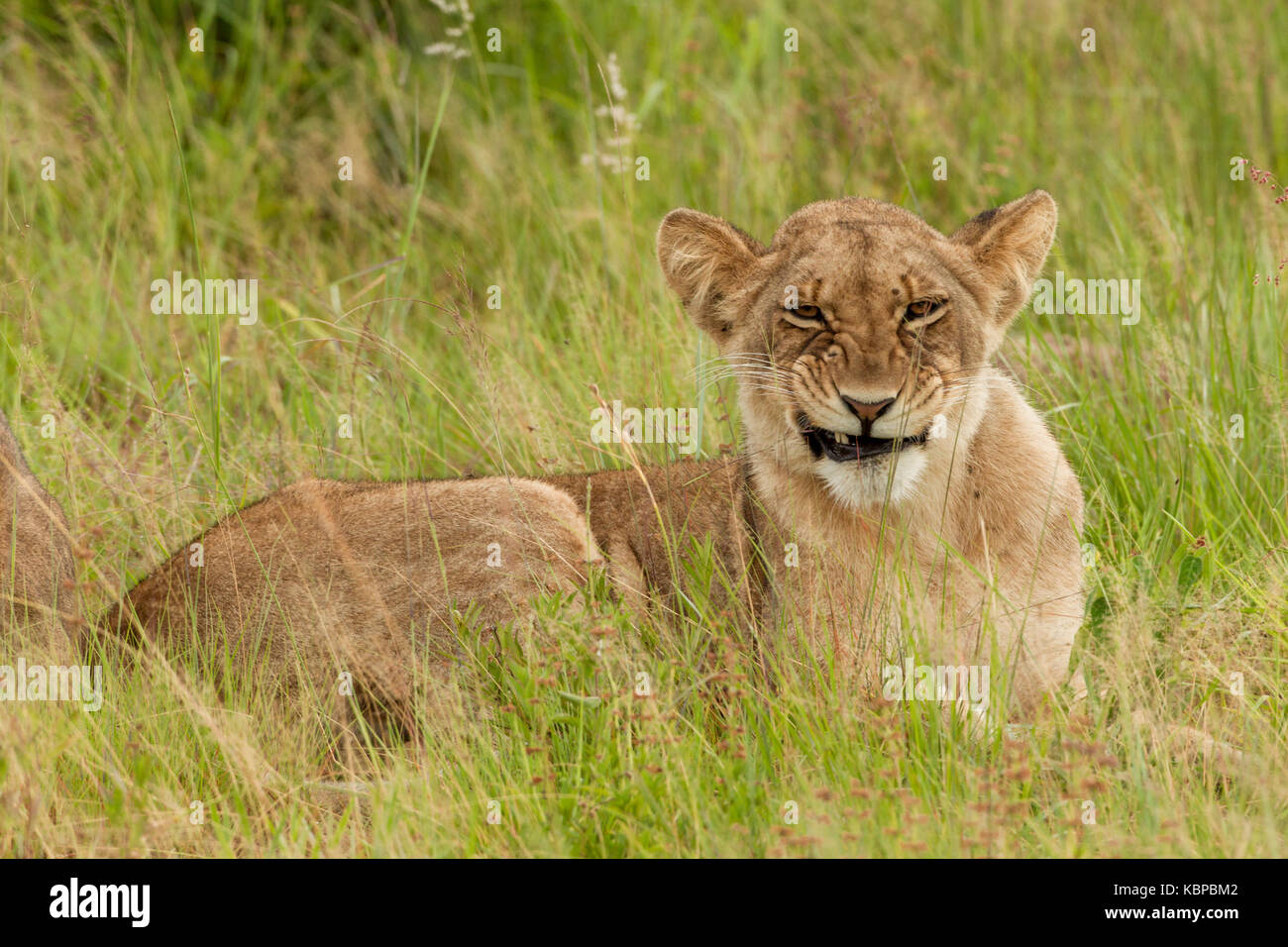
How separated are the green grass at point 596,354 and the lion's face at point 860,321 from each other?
59cm

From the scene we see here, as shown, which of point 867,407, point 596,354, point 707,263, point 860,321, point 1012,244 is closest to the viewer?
point 867,407

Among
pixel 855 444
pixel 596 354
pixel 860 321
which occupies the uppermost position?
pixel 596 354

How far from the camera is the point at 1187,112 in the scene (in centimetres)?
814

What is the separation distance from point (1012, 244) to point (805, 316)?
694 millimetres

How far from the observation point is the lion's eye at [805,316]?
13.7 ft

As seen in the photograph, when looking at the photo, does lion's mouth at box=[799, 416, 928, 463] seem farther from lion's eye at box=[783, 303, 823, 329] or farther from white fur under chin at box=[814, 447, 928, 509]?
lion's eye at box=[783, 303, 823, 329]

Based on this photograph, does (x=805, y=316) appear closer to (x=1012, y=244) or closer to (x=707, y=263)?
(x=707, y=263)

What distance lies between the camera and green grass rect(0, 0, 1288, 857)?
143 inches

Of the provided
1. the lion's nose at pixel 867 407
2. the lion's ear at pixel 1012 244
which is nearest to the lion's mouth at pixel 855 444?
the lion's nose at pixel 867 407

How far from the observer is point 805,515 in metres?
4.36

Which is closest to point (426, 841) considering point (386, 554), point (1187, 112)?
point (386, 554)

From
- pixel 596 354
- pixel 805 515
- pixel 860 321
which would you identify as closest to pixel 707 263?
pixel 860 321

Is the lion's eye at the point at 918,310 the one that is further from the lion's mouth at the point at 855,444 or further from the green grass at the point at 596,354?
the green grass at the point at 596,354

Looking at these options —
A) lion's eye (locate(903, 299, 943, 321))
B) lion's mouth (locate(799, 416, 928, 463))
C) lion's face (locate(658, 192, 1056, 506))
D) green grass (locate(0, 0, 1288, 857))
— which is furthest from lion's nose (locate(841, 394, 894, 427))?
green grass (locate(0, 0, 1288, 857))
